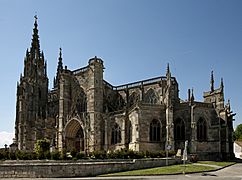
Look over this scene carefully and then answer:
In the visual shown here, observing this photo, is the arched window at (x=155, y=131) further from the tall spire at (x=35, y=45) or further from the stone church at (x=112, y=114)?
the tall spire at (x=35, y=45)

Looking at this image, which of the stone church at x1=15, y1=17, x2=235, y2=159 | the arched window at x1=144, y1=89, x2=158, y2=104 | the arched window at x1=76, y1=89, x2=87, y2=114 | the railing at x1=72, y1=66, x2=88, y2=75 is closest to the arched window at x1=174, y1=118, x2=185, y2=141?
the stone church at x1=15, y1=17, x2=235, y2=159

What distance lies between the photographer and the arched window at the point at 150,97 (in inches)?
2068

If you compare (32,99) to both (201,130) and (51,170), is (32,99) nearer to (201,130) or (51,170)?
(201,130)

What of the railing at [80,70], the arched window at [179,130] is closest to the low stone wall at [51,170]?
the arched window at [179,130]

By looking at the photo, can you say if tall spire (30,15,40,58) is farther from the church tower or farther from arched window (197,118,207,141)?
arched window (197,118,207,141)

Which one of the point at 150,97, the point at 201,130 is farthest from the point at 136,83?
the point at 201,130

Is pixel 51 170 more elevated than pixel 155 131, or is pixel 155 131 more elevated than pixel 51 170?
pixel 155 131

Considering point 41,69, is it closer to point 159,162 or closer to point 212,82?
point 212,82

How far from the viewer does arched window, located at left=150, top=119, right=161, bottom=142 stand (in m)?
43.4

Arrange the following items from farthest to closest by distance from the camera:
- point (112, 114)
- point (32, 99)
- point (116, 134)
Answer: point (32, 99) < point (112, 114) < point (116, 134)

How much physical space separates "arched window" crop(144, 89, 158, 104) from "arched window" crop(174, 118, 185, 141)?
9.53 meters

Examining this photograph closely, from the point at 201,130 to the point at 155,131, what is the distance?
5910mm

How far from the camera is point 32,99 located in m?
64.9

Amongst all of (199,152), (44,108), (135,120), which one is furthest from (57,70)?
(199,152)
